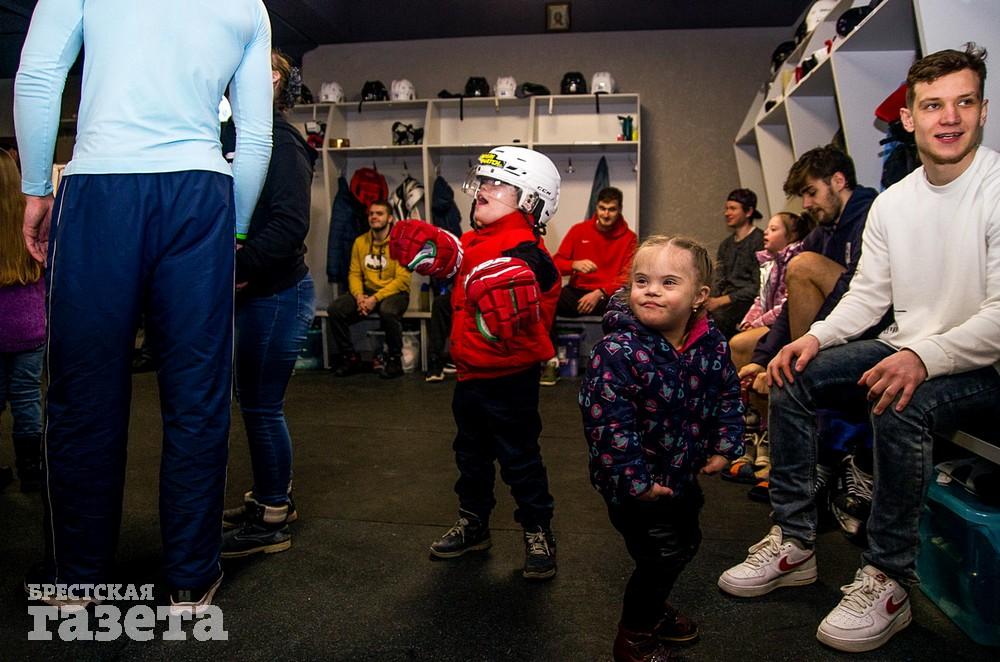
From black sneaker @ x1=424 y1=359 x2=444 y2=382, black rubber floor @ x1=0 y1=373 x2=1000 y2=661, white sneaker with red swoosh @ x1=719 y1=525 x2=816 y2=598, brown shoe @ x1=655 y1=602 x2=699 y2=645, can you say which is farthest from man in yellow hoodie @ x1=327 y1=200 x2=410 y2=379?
brown shoe @ x1=655 y1=602 x2=699 y2=645

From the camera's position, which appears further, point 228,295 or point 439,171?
point 439,171

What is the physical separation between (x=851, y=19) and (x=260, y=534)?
299 centimetres

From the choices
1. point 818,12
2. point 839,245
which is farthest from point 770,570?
point 818,12

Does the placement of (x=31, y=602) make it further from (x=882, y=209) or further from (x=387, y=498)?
(x=882, y=209)

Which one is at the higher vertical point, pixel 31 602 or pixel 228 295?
pixel 228 295

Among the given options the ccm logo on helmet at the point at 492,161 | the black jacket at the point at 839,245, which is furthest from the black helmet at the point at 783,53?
the ccm logo on helmet at the point at 492,161

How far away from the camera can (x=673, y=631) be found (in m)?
1.56

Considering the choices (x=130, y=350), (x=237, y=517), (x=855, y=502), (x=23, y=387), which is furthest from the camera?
(x=23, y=387)

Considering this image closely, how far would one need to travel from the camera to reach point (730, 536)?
217 cm

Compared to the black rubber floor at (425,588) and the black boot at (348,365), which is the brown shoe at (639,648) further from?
the black boot at (348,365)

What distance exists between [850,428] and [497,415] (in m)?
1.18

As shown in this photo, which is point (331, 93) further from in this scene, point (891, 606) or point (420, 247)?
point (891, 606)

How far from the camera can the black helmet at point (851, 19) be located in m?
2.98

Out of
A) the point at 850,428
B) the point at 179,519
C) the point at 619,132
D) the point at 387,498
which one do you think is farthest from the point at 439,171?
the point at 179,519
